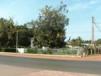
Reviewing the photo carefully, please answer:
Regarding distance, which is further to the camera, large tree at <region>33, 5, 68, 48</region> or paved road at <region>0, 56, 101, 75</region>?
large tree at <region>33, 5, 68, 48</region>

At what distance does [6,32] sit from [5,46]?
4240 mm

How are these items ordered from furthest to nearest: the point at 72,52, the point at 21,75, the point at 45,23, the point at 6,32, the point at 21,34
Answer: the point at 21,34 < the point at 6,32 < the point at 45,23 < the point at 72,52 < the point at 21,75

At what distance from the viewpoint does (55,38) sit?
8494cm

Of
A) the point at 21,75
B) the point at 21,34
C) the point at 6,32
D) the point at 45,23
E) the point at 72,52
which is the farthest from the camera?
the point at 21,34

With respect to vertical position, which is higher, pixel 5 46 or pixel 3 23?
pixel 3 23

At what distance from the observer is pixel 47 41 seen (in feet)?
274

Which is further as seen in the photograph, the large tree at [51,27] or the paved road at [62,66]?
the large tree at [51,27]

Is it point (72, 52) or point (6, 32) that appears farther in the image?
point (6, 32)

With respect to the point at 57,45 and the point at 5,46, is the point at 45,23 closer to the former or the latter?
the point at 57,45

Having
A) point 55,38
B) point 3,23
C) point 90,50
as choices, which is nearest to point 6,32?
point 3,23

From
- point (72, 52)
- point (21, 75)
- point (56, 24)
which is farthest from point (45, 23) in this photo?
point (21, 75)

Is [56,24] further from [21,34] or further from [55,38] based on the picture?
[21,34]

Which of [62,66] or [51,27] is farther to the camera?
[51,27]

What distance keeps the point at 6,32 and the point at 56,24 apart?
1826 centimetres
